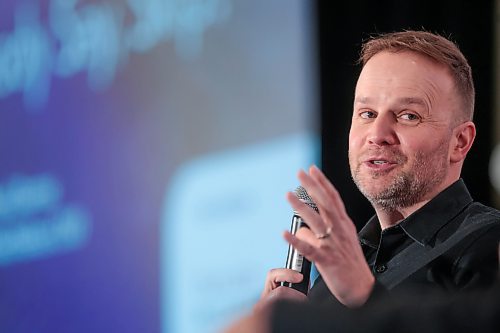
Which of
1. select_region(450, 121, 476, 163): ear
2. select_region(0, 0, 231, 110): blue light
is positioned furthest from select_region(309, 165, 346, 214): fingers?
select_region(0, 0, 231, 110): blue light

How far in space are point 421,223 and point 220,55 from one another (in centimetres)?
209

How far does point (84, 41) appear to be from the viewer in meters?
3.80

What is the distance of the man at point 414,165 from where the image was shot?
148 centimetres

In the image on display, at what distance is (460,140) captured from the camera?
5.59 ft

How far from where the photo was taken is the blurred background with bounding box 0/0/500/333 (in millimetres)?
3340

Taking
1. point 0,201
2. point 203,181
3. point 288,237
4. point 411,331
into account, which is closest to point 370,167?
point 288,237

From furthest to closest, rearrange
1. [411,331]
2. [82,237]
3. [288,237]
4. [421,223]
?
[82,237], [421,223], [288,237], [411,331]

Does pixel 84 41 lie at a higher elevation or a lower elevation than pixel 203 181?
higher

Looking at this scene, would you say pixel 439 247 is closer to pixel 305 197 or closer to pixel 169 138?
pixel 305 197

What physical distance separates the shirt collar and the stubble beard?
30 mm

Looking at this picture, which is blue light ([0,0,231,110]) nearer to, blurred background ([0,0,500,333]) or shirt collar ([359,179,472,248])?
blurred background ([0,0,500,333])

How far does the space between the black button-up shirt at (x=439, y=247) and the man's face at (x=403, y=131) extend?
5cm

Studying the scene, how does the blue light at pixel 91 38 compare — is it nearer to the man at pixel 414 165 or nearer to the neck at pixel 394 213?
the man at pixel 414 165

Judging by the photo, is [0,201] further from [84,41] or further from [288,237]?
[288,237]
